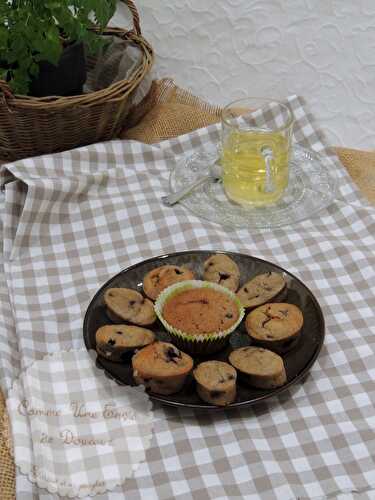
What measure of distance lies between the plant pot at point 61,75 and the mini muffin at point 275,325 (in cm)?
63

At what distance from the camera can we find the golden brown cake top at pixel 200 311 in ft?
3.07

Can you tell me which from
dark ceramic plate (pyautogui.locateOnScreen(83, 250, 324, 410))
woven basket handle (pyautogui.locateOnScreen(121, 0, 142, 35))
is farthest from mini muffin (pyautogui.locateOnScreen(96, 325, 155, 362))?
woven basket handle (pyautogui.locateOnScreen(121, 0, 142, 35))

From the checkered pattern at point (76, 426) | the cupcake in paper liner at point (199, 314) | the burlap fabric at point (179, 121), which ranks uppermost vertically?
the cupcake in paper liner at point (199, 314)

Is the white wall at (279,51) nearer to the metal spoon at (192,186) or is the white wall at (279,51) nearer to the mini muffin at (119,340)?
the metal spoon at (192,186)

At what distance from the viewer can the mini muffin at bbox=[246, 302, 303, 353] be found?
94 cm

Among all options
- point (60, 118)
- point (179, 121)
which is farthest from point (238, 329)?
point (179, 121)

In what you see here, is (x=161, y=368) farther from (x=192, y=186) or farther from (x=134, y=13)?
(x=134, y=13)

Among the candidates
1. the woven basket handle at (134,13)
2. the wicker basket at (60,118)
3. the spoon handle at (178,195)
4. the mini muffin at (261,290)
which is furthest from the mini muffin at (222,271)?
the woven basket handle at (134,13)

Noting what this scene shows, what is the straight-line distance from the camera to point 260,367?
89cm

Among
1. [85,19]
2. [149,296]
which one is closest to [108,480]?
[149,296]

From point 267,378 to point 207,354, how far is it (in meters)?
0.10

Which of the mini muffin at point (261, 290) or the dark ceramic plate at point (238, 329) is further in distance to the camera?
the mini muffin at point (261, 290)

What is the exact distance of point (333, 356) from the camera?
3.25ft

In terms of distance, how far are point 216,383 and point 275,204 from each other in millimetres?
495
